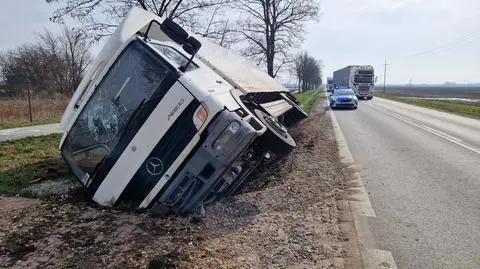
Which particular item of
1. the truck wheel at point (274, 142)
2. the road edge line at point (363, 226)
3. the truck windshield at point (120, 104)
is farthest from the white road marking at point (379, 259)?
the truck windshield at point (120, 104)

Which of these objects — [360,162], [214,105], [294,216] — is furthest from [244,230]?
[360,162]

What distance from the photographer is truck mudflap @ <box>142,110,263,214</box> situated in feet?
14.6

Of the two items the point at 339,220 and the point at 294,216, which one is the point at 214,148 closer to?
the point at 294,216

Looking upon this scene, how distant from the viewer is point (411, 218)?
15.9 feet

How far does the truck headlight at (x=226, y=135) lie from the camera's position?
4434mm

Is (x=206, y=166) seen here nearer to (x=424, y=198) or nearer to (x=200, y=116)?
(x=200, y=116)

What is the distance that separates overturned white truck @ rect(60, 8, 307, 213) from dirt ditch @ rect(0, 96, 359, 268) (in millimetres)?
315

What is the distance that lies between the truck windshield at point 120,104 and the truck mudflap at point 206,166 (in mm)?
706

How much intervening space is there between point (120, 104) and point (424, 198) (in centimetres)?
419

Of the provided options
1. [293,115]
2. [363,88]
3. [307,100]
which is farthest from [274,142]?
[363,88]

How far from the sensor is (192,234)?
4191mm

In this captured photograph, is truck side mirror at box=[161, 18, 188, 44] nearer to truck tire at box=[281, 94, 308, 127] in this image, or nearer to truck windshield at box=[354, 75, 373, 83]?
truck tire at box=[281, 94, 308, 127]

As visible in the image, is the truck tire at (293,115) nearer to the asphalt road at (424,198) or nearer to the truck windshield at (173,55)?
the asphalt road at (424,198)

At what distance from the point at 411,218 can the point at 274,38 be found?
30.6 metres
